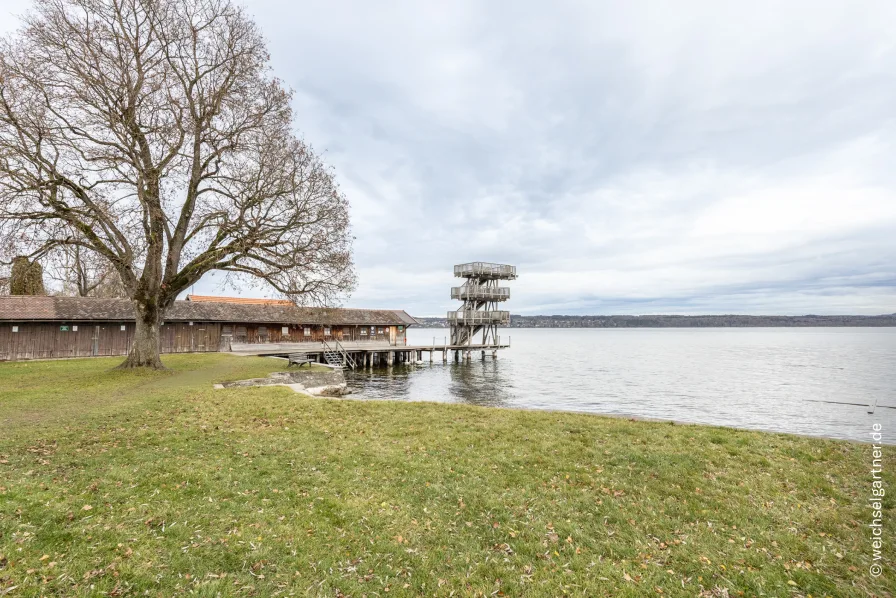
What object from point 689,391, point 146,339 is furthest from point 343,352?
point 689,391

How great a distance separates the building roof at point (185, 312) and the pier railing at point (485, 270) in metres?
10.5

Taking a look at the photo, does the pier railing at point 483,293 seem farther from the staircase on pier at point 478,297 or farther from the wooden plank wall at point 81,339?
the wooden plank wall at point 81,339

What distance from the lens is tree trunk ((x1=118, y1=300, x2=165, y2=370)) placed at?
746 inches

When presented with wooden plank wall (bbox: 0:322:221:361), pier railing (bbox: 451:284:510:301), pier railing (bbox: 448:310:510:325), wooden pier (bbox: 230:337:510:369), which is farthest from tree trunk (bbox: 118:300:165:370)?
pier railing (bbox: 448:310:510:325)

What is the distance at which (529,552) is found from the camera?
5.40 meters

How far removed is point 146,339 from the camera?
19531mm

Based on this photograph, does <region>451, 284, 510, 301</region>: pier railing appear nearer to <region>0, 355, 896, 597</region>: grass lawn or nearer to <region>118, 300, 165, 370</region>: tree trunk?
<region>118, 300, 165, 370</region>: tree trunk

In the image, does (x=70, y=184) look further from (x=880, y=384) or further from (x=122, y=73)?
(x=880, y=384)

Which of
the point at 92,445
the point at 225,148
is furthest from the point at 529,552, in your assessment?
the point at 225,148

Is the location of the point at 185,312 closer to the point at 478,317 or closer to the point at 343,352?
the point at 343,352

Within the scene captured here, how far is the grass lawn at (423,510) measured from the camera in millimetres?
4738

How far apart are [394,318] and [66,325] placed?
29.4 meters

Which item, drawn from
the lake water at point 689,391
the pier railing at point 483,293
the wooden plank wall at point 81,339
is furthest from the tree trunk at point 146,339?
the pier railing at point 483,293

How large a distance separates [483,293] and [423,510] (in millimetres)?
47439
